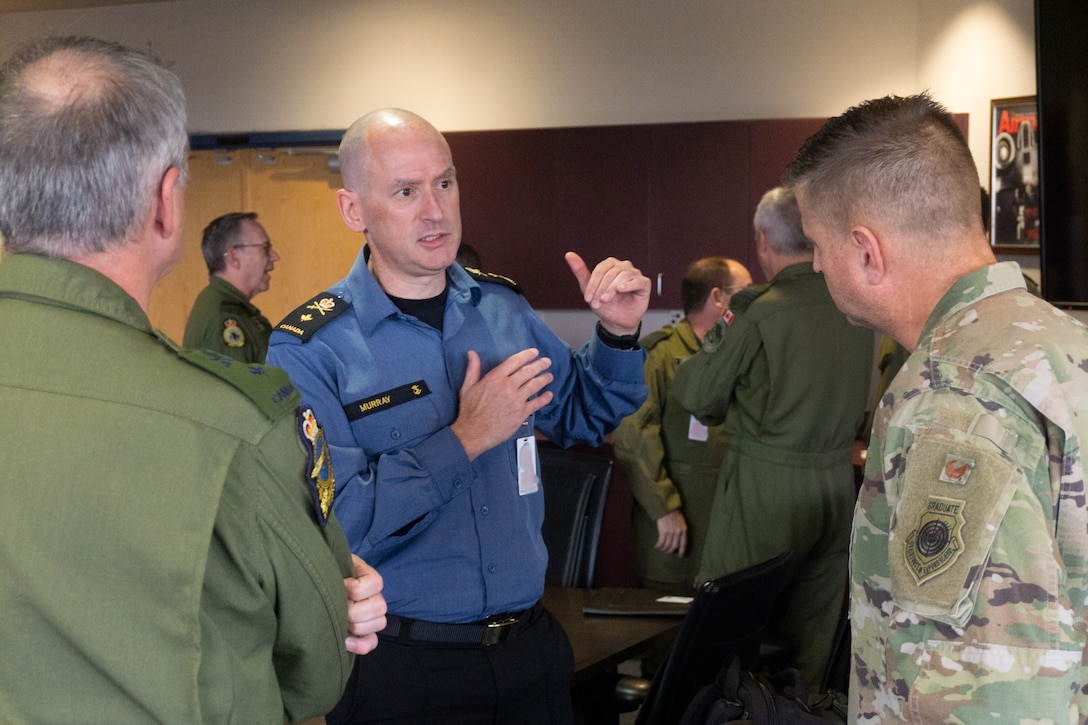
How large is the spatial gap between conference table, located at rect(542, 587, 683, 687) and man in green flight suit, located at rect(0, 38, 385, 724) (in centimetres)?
135

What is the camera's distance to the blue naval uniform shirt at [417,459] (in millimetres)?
1888

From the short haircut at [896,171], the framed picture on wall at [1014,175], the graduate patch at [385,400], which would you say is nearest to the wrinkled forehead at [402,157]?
the graduate patch at [385,400]

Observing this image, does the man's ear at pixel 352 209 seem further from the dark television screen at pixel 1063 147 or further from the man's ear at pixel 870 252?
the dark television screen at pixel 1063 147

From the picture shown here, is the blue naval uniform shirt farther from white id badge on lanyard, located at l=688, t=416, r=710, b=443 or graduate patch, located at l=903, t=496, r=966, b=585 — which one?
white id badge on lanyard, located at l=688, t=416, r=710, b=443

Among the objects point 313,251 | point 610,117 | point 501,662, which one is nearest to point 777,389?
point 501,662

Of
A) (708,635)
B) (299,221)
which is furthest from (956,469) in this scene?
(299,221)

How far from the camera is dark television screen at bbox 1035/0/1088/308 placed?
3768mm

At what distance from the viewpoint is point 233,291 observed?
534 cm

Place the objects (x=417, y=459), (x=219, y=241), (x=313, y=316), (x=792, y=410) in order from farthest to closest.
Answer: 1. (x=219, y=241)
2. (x=792, y=410)
3. (x=313, y=316)
4. (x=417, y=459)

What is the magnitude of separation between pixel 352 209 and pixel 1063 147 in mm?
2888

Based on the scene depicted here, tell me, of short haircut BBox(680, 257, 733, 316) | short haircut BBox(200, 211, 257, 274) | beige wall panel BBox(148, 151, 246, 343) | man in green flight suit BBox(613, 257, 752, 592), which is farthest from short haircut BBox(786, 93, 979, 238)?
beige wall panel BBox(148, 151, 246, 343)

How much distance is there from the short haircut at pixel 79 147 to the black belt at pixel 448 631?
1.05m

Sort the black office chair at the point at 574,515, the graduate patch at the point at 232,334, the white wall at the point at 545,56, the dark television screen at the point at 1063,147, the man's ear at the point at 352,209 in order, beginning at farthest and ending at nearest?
the white wall at the point at 545,56, the graduate patch at the point at 232,334, the dark television screen at the point at 1063,147, the black office chair at the point at 574,515, the man's ear at the point at 352,209

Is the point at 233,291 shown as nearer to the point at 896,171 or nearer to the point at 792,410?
the point at 792,410
